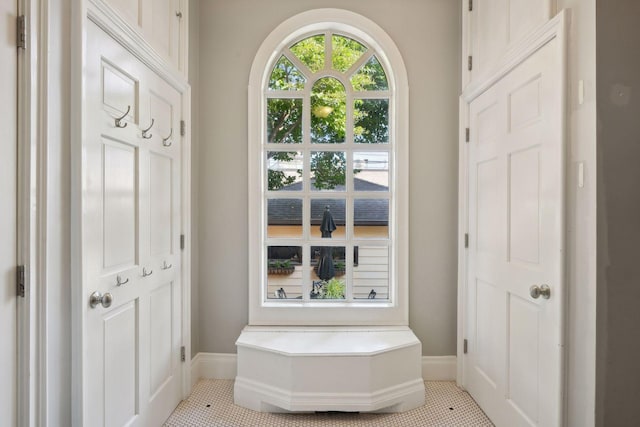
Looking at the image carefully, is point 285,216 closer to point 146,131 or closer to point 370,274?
point 370,274

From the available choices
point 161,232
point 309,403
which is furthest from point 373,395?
point 161,232

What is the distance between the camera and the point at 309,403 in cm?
202

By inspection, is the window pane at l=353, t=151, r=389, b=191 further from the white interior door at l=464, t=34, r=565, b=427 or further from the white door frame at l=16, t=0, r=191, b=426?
the white door frame at l=16, t=0, r=191, b=426

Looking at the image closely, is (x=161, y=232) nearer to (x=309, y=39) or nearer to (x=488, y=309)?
(x=309, y=39)

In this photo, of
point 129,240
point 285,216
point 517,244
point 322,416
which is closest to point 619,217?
point 517,244

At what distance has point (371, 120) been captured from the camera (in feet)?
8.43

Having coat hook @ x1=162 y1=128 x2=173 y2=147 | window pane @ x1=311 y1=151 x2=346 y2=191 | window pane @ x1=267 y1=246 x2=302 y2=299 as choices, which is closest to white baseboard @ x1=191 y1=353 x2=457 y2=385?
window pane @ x1=267 y1=246 x2=302 y2=299

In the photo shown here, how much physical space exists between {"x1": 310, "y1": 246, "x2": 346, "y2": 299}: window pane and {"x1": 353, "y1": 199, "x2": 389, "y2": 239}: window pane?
0.19 metres

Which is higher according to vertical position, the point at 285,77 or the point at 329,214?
the point at 285,77

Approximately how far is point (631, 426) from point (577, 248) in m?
0.63

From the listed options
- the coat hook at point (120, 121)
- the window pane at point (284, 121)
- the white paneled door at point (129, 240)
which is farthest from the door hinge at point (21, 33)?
the window pane at point (284, 121)

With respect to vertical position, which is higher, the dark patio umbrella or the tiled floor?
the dark patio umbrella

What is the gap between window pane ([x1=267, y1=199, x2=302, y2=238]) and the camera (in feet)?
8.44

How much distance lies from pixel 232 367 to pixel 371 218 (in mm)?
1424
